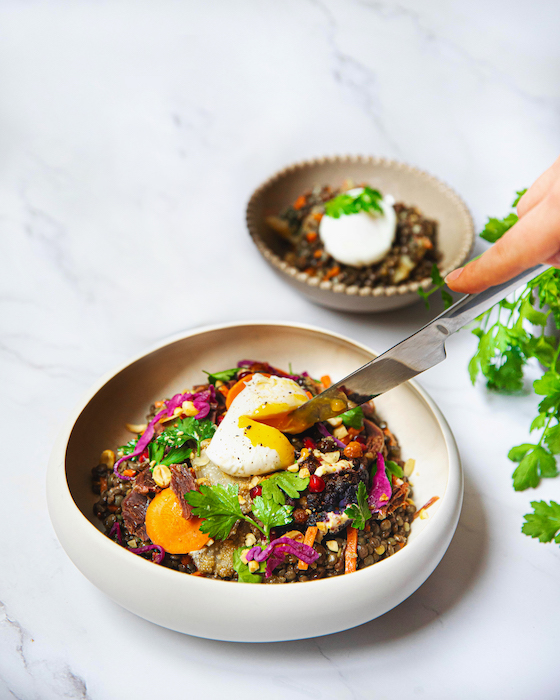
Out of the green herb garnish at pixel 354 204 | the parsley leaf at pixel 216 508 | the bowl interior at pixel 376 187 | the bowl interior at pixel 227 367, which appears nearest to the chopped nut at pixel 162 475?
the parsley leaf at pixel 216 508

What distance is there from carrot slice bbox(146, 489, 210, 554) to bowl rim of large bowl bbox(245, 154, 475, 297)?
1.23 meters

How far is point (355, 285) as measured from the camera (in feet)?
8.70

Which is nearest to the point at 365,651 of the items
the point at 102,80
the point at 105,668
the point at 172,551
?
the point at 172,551

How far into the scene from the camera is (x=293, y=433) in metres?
1.86

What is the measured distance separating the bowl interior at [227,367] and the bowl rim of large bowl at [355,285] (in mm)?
365

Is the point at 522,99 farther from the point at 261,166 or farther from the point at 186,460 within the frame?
the point at 186,460

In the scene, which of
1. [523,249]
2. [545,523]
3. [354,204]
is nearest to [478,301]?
[523,249]

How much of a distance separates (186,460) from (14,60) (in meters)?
3.09

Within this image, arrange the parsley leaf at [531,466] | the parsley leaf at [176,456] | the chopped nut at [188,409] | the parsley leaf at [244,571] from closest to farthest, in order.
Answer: the parsley leaf at [244,571] < the parsley leaf at [176,456] < the chopped nut at [188,409] < the parsley leaf at [531,466]

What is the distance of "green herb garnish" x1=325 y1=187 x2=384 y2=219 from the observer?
265cm

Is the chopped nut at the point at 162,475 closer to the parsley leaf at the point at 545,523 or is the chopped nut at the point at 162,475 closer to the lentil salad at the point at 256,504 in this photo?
the lentil salad at the point at 256,504

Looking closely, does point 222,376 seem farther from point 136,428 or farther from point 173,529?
point 173,529

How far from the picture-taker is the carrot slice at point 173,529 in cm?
163

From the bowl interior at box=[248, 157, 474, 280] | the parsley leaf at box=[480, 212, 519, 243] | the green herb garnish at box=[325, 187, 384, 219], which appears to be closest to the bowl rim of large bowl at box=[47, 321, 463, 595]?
the parsley leaf at box=[480, 212, 519, 243]
